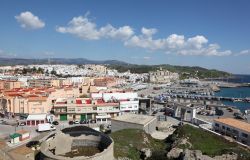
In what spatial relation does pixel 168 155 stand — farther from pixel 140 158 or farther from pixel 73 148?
pixel 73 148

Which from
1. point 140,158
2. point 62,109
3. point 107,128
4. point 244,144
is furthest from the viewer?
point 62,109

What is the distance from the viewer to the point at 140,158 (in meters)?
26.4

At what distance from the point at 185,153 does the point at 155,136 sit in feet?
36.5

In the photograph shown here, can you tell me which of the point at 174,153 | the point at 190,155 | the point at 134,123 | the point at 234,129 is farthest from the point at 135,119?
the point at 190,155

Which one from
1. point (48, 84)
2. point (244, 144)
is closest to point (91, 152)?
point (244, 144)

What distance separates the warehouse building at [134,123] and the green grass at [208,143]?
3818 millimetres

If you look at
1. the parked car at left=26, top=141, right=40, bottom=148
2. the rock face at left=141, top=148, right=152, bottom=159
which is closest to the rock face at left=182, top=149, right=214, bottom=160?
the rock face at left=141, top=148, right=152, bottom=159

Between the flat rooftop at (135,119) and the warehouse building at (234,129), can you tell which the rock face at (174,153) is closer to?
the flat rooftop at (135,119)

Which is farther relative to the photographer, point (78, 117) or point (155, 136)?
point (78, 117)

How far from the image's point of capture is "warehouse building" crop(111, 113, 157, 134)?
3369 centimetres

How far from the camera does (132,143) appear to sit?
94.6 ft

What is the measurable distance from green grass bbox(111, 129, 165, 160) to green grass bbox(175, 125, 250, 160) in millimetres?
2734

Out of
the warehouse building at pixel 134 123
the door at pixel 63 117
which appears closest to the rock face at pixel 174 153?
the warehouse building at pixel 134 123

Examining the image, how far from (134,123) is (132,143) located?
5.07 metres
